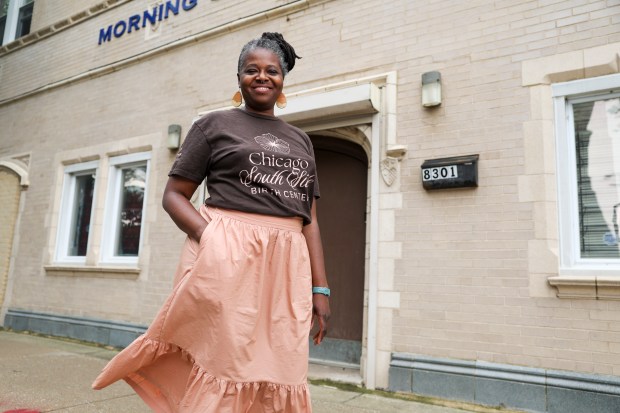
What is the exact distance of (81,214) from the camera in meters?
7.74

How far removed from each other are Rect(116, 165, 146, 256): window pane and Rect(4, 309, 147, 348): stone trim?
3.50 ft

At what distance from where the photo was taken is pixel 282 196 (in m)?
1.80

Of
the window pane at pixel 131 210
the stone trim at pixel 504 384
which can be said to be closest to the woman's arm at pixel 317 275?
the stone trim at pixel 504 384

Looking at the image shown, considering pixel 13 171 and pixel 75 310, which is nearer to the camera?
pixel 75 310

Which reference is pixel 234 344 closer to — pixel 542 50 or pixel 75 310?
pixel 542 50

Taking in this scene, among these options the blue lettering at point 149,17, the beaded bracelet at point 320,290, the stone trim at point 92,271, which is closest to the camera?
the beaded bracelet at point 320,290

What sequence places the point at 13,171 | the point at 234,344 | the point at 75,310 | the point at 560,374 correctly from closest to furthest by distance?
the point at 234,344 < the point at 560,374 < the point at 75,310 < the point at 13,171

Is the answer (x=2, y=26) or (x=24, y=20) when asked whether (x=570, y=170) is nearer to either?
(x=24, y=20)

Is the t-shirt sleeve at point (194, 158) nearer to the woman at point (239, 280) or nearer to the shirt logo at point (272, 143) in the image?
the woman at point (239, 280)

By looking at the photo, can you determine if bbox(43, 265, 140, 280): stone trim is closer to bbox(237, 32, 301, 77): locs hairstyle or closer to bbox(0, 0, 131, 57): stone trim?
bbox(0, 0, 131, 57): stone trim

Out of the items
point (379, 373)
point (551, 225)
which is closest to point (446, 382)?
point (379, 373)

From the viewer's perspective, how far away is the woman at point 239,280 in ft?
5.27

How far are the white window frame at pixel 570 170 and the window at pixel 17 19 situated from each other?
9982mm

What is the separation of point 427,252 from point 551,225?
1.06 meters
